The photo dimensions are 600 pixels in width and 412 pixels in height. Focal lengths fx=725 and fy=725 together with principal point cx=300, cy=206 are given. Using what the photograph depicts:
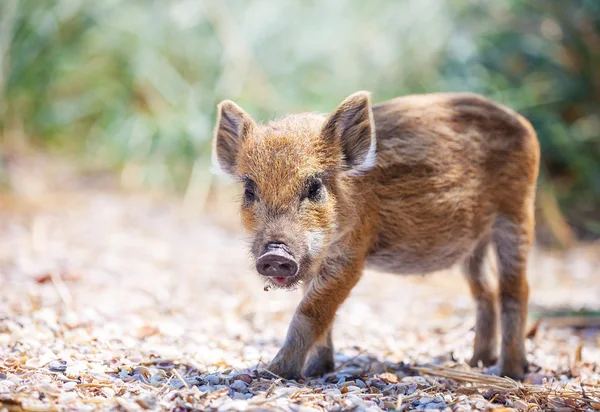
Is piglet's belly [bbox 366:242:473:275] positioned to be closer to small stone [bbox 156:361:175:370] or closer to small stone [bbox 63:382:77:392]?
small stone [bbox 156:361:175:370]

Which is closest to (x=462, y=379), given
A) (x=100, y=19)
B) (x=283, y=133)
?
(x=283, y=133)

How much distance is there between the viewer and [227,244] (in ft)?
27.6

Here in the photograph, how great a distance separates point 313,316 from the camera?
12.9ft

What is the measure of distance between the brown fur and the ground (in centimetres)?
33

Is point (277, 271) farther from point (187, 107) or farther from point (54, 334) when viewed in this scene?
point (187, 107)

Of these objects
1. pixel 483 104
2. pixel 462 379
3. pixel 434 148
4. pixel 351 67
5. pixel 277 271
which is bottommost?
pixel 462 379

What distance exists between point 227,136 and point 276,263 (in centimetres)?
117

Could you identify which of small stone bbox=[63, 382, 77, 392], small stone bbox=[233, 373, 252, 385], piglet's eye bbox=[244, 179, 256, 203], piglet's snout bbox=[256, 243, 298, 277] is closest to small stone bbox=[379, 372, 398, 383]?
small stone bbox=[233, 373, 252, 385]

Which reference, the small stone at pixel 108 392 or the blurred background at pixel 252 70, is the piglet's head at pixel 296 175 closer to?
the small stone at pixel 108 392

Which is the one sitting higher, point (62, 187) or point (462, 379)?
point (62, 187)

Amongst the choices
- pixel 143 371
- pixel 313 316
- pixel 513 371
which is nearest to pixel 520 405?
pixel 513 371

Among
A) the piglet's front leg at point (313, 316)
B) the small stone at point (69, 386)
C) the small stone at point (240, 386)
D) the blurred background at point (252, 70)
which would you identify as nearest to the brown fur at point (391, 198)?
the piglet's front leg at point (313, 316)

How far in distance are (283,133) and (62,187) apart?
6897 mm

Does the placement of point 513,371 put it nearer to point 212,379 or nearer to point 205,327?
point 212,379
